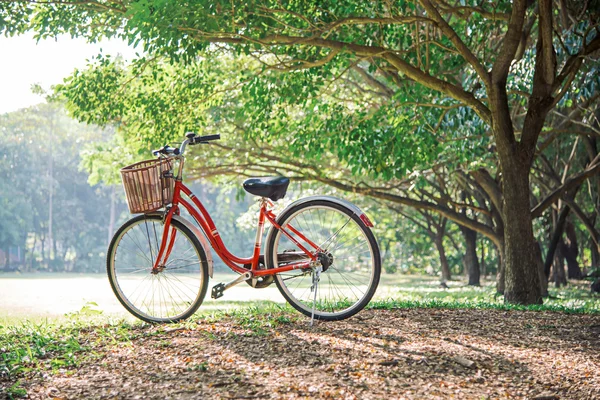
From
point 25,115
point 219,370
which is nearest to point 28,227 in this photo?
point 25,115

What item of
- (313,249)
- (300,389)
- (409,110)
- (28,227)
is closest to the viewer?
(300,389)

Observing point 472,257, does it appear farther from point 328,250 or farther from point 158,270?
point 158,270

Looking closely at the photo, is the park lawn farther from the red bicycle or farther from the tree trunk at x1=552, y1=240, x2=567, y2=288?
the tree trunk at x1=552, y1=240, x2=567, y2=288

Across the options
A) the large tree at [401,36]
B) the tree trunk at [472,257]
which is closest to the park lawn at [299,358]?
the large tree at [401,36]

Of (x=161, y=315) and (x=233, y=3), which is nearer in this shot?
(x=161, y=315)

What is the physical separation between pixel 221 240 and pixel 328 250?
0.85 m

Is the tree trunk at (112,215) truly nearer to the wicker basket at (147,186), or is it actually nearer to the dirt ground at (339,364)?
the wicker basket at (147,186)

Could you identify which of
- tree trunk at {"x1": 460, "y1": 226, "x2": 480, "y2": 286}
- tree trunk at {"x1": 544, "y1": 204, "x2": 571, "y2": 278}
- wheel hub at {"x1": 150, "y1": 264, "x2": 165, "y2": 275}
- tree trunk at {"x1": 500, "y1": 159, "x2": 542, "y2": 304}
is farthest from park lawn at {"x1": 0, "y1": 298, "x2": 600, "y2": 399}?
tree trunk at {"x1": 460, "y1": 226, "x2": 480, "y2": 286}

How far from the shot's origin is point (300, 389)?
356 cm

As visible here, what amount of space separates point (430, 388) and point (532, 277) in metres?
4.97

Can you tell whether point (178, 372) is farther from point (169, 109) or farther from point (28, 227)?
point (28, 227)

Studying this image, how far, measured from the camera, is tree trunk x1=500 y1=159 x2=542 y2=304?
809cm

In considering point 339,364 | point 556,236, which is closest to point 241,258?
point 339,364

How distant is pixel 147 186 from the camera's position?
5176 millimetres
